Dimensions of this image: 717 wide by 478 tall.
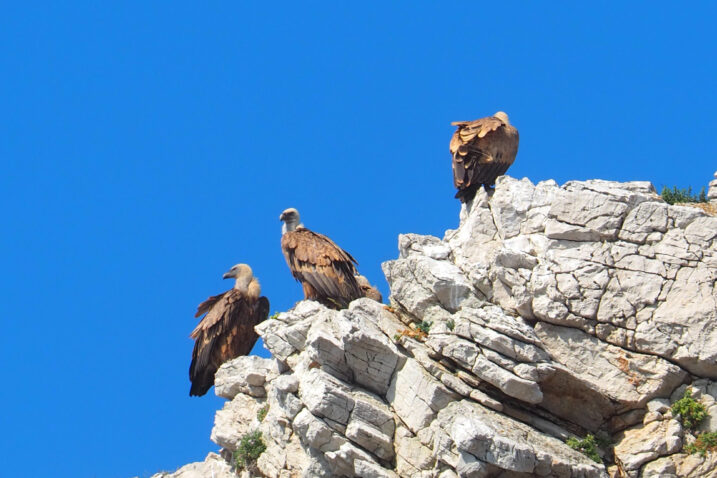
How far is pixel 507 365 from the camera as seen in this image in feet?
64.9

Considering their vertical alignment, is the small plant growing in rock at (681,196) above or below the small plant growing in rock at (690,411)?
above

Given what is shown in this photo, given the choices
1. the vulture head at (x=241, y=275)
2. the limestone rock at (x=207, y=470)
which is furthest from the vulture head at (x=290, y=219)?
the limestone rock at (x=207, y=470)

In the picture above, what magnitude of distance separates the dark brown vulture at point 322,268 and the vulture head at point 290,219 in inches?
59.3

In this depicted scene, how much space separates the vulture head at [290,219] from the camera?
26281mm

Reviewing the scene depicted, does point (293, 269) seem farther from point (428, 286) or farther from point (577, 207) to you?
point (577, 207)

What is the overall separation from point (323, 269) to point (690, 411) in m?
8.25

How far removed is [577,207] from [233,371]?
27.3 ft

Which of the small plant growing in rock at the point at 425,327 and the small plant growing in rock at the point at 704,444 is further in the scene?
the small plant growing in rock at the point at 425,327

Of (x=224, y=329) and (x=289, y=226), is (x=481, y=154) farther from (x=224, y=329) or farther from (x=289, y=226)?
(x=224, y=329)

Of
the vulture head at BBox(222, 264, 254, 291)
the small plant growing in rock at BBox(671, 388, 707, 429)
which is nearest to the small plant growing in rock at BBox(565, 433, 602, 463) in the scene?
the small plant growing in rock at BBox(671, 388, 707, 429)

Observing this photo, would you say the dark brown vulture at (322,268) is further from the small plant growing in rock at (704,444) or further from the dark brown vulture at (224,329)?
the small plant growing in rock at (704,444)

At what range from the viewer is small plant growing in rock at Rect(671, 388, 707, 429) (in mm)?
19641

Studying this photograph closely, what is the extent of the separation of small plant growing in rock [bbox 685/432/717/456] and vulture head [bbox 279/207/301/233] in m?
10.8

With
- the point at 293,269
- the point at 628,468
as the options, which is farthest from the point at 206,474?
the point at 628,468
